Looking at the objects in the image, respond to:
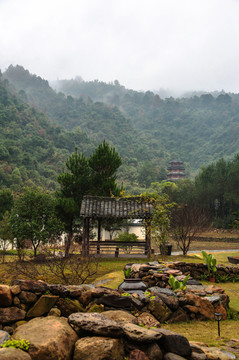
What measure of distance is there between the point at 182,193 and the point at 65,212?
109 ft

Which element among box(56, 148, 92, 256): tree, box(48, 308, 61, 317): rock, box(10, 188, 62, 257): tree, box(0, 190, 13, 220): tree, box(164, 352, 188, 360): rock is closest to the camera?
box(164, 352, 188, 360): rock

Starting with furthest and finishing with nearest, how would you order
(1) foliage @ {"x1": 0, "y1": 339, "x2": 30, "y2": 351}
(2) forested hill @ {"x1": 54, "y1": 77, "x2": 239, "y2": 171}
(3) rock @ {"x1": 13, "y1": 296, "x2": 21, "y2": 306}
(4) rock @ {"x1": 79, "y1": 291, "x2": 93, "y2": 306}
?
(2) forested hill @ {"x1": 54, "y1": 77, "x2": 239, "y2": 171} → (4) rock @ {"x1": 79, "y1": 291, "x2": 93, "y2": 306} → (3) rock @ {"x1": 13, "y1": 296, "x2": 21, "y2": 306} → (1) foliage @ {"x1": 0, "y1": 339, "x2": 30, "y2": 351}

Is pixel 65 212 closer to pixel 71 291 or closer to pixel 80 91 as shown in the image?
pixel 71 291

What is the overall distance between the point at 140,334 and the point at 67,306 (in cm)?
168

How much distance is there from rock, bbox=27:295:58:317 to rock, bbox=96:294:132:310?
1142 millimetres

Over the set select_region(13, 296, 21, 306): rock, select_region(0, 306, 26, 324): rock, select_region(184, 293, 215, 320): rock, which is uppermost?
select_region(13, 296, 21, 306): rock

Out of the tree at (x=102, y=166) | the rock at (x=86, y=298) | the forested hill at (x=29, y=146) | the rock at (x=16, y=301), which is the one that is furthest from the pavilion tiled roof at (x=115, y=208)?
the forested hill at (x=29, y=146)

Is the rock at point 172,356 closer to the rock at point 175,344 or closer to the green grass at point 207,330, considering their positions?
the rock at point 175,344

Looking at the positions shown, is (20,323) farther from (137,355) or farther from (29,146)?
(29,146)

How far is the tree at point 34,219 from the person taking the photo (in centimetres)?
1631

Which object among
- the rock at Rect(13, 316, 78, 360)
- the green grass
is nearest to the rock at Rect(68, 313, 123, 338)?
the rock at Rect(13, 316, 78, 360)

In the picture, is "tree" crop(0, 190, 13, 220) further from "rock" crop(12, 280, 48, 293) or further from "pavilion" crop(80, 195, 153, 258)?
"rock" crop(12, 280, 48, 293)

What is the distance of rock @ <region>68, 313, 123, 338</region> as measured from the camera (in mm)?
4445

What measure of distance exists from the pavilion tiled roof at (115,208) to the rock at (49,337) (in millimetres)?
12054
